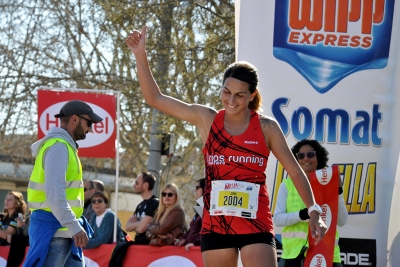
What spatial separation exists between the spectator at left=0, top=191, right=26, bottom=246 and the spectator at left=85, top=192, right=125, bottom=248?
1.02m

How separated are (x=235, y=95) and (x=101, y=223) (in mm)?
5437

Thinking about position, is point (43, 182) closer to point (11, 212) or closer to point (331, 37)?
point (331, 37)

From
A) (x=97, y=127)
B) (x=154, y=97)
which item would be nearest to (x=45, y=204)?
(x=154, y=97)

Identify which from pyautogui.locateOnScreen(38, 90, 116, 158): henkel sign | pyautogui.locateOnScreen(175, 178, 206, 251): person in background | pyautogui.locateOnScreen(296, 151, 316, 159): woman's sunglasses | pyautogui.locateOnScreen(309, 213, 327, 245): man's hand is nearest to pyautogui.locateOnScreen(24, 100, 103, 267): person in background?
pyautogui.locateOnScreen(309, 213, 327, 245): man's hand

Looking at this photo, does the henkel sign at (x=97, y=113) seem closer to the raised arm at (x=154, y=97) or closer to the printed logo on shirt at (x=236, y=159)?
the raised arm at (x=154, y=97)

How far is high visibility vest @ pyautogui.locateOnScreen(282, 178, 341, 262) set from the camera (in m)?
6.46

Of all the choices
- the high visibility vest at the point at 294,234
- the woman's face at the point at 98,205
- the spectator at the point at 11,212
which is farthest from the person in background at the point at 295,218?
the spectator at the point at 11,212

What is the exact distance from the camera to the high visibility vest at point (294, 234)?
6.46m

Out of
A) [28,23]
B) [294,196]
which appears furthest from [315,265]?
[28,23]

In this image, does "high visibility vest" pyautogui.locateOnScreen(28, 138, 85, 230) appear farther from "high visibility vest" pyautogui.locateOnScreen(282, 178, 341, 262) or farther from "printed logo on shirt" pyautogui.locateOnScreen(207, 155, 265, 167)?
"high visibility vest" pyautogui.locateOnScreen(282, 178, 341, 262)

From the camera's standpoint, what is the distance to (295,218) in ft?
20.9

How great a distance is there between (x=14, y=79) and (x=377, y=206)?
1103 centimetres

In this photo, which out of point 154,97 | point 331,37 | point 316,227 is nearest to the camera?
point 316,227

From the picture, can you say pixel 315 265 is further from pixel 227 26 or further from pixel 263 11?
pixel 227 26
